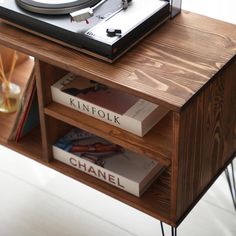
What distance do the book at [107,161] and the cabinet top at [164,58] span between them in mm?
252

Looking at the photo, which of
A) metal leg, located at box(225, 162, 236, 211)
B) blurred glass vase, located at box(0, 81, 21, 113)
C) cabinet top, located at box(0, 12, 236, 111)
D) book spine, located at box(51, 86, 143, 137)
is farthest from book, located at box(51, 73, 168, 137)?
metal leg, located at box(225, 162, 236, 211)

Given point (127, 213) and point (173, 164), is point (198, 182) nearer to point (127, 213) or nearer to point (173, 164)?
point (173, 164)

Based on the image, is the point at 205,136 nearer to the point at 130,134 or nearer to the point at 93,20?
the point at 130,134

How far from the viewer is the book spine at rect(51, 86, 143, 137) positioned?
Result: 1.29 metres

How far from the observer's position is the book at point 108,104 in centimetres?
130

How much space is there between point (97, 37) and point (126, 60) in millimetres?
77

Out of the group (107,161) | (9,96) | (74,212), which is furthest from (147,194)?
(9,96)

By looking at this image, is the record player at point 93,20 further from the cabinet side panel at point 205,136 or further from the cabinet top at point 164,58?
the cabinet side panel at point 205,136

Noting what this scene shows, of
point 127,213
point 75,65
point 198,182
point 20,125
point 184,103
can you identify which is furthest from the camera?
point 127,213

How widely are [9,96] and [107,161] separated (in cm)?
40

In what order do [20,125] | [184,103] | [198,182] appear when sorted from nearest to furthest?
1. [184,103]
2. [198,182]
3. [20,125]

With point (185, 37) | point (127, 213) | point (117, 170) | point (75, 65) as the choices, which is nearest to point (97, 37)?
point (75, 65)

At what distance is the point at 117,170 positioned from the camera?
140 cm

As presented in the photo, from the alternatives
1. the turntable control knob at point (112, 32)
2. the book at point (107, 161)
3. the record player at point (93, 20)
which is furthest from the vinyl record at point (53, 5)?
the book at point (107, 161)
